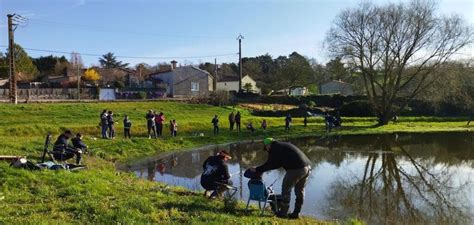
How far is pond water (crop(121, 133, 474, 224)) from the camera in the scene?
1288 centimetres

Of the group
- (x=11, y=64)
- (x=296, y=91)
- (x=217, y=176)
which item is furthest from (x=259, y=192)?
(x=296, y=91)

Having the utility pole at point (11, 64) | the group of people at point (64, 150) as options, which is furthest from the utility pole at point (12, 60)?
the group of people at point (64, 150)

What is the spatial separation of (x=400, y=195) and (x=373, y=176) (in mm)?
3868

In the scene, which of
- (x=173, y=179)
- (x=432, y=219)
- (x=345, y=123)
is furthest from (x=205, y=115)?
(x=432, y=219)

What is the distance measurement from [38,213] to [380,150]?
2258 cm

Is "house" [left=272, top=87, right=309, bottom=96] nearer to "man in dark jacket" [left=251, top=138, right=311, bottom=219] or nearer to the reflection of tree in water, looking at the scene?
the reflection of tree in water

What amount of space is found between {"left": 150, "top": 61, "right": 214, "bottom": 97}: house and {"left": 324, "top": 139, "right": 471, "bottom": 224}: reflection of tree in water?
5504 cm

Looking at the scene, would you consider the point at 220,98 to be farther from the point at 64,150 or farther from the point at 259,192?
the point at 259,192

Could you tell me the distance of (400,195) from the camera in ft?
49.6

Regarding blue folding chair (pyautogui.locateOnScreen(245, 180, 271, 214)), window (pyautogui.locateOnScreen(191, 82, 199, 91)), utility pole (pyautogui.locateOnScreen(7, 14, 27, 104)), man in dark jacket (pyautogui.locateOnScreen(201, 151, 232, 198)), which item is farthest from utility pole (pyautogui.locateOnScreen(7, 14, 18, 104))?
blue folding chair (pyautogui.locateOnScreen(245, 180, 271, 214))

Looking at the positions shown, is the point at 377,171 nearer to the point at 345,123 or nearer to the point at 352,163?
the point at 352,163

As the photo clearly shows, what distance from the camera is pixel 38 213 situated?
880cm

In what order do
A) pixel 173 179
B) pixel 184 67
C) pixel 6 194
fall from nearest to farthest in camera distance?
pixel 6 194
pixel 173 179
pixel 184 67

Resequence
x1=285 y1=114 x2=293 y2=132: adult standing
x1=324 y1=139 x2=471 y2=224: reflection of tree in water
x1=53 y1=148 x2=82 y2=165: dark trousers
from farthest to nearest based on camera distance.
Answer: x1=285 y1=114 x2=293 y2=132: adult standing, x1=53 y1=148 x2=82 y2=165: dark trousers, x1=324 y1=139 x2=471 y2=224: reflection of tree in water
